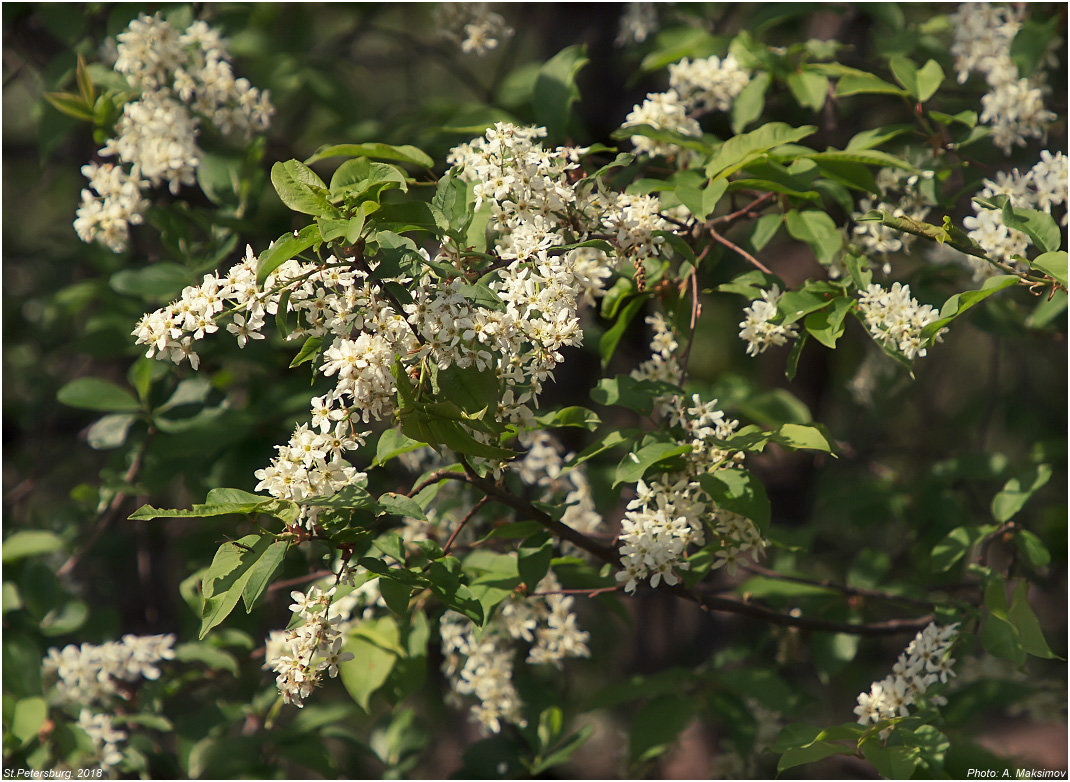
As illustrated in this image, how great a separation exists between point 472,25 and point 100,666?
2.02 meters

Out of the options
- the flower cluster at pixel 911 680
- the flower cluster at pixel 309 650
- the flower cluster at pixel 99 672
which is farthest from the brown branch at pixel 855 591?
the flower cluster at pixel 99 672

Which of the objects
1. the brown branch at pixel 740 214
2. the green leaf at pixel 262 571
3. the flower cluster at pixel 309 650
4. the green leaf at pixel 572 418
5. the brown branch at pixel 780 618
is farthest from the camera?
the brown branch at pixel 740 214

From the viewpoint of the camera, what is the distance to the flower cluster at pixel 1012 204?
1.72 meters

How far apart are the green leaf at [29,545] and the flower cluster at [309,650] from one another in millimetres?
1208

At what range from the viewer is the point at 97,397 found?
86.0 inches

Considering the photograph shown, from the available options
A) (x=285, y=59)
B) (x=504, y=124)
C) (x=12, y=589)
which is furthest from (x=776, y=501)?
(x=12, y=589)

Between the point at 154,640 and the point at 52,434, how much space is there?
135 cm

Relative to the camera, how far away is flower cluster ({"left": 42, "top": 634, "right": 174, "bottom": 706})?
85.6 inches

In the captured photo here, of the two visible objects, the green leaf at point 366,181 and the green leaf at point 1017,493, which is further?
the green leaf at point 1017,493

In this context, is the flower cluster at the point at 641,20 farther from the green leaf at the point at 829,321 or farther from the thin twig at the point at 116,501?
the thin twig at the point at 116,501

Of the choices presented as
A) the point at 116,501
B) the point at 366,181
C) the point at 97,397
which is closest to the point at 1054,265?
the point at 366,181

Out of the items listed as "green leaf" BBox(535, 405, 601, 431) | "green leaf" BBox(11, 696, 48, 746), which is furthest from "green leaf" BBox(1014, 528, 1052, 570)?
"green leaf" BBox(11, 696, 48, 746)

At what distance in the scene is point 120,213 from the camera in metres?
2.11

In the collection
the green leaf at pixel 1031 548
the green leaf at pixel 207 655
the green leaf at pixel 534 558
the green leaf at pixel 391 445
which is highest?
the green leaf at pixel 391 445
